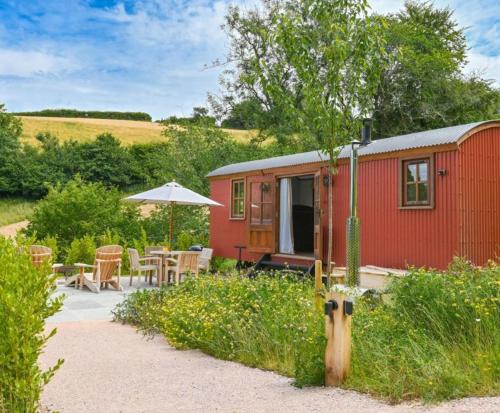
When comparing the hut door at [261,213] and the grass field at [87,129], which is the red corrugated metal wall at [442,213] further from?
the grass field at [87,129]

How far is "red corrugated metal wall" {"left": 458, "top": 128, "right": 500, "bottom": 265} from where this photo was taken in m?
7.33

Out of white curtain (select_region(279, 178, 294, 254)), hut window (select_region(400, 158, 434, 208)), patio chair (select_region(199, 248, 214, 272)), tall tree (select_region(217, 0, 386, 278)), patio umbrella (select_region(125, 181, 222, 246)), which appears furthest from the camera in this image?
patio chair (select_region(199, 248, 214, 272))

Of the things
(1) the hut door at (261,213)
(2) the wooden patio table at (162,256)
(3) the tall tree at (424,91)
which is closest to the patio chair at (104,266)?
(2) the wooden patio table at (162,256)

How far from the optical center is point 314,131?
25.3 ft

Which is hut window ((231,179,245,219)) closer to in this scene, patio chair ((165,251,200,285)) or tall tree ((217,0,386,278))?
patio chair ((165,251,200,285))

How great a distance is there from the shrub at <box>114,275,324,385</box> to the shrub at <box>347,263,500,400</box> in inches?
14.3

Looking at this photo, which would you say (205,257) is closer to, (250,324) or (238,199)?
(238,199)

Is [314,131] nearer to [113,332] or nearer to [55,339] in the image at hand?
[113,332]

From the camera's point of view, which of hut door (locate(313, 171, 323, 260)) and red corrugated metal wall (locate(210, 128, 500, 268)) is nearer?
red corrugated metal wall (locate(210, 128, 500, 268))

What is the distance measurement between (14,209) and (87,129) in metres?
14.1

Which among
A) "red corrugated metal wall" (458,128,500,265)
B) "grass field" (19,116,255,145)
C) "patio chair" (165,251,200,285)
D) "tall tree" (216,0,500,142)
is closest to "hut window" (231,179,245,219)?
"patio chair" (165,251,200,285)

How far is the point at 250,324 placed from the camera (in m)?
4.73

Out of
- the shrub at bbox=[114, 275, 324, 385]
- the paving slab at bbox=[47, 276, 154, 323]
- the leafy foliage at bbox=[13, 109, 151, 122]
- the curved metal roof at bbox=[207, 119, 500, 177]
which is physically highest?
the leafy foliage at bbox=[13, 109, 151, 122]

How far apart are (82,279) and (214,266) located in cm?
557
